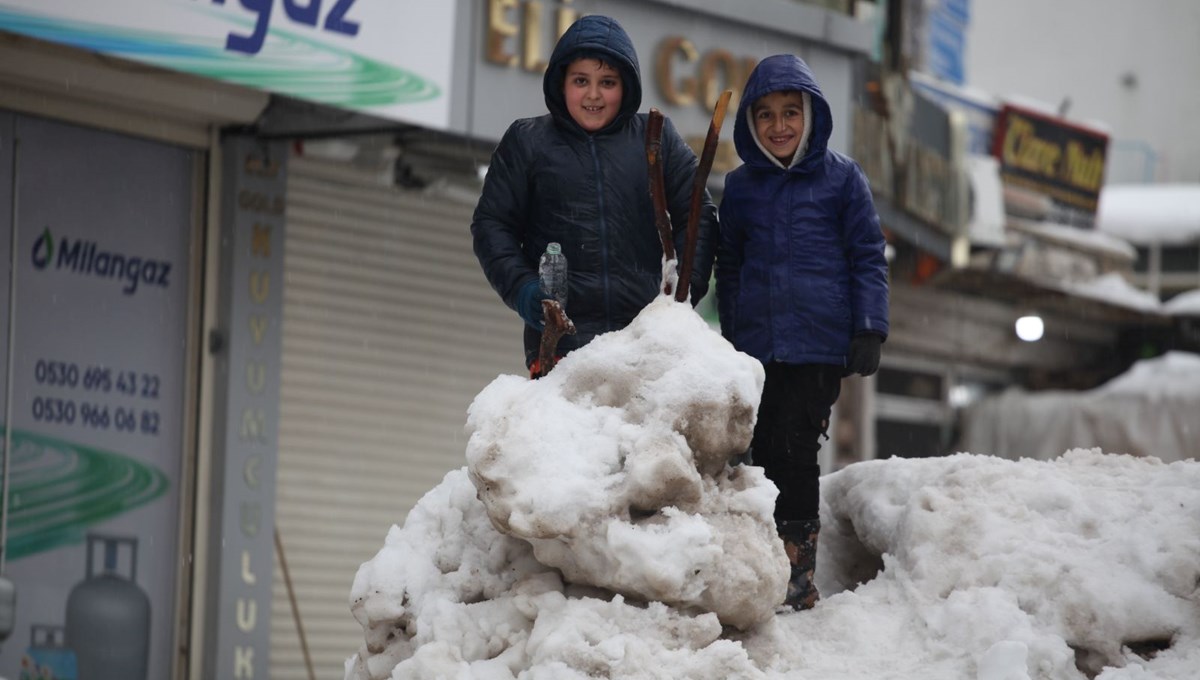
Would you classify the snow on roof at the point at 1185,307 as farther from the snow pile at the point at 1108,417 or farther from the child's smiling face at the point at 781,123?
the child's smiling face at the point at 781,123

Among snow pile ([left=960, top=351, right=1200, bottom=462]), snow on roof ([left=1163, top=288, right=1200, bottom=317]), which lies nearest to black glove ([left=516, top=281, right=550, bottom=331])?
snow pile ([left=960, top=351, right=1200, bottom=462])

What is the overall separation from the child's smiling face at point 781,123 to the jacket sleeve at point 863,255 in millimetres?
198

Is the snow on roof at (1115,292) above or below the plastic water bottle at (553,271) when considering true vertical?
below

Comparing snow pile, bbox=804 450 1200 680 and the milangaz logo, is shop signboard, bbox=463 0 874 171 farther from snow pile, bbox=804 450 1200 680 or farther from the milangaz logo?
snow pile, bbox=804 450 1200 680

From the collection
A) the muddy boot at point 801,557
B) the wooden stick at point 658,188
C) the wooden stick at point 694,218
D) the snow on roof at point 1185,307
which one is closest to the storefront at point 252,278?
the wooden stick at point 658,188

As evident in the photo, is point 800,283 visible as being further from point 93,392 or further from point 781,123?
point 93,392

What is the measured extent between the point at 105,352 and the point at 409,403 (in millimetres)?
2470

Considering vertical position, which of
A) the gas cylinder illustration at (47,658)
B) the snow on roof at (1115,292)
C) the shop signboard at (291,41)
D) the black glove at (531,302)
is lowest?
the gas cylinder illustration at (47,658)

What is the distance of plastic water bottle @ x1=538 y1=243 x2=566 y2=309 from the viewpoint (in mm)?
4695

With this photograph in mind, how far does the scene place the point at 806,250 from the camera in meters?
5.00

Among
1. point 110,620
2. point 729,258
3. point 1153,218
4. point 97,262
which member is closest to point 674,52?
point 97,262

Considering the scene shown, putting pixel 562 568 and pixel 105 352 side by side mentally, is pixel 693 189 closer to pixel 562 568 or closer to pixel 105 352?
pixel 562 568

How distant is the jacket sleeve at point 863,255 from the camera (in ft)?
16.3

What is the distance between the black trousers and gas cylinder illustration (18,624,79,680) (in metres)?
5.74
